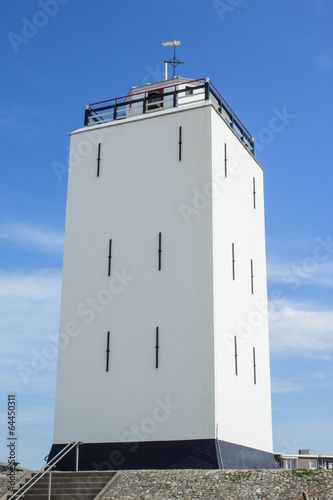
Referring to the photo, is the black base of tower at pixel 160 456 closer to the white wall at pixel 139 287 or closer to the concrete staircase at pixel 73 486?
the white wall at pixel 139 287

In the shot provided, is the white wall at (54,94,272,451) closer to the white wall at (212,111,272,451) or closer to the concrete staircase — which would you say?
the white wall at (212,111,272,451)

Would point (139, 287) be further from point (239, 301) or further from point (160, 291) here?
point (239, 301)

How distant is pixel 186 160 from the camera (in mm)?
16344

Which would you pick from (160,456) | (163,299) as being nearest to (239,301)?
(163,299)

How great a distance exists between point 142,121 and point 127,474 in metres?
9.37

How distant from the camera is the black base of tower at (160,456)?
1388 centimetres

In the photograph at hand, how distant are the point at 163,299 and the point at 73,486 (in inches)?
189

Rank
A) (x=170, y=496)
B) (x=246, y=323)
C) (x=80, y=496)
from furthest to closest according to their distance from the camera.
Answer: (x=246, y=323)
(x=80, y=496)
(x=170, y=496)

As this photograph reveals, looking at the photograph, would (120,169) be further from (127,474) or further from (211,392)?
(127,474)

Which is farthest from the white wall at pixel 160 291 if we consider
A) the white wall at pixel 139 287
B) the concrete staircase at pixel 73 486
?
the concrete staircase at pixel 73 486

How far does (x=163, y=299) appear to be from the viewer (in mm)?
15539

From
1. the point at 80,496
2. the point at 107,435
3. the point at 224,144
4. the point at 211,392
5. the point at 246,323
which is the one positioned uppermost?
the point at 224,144

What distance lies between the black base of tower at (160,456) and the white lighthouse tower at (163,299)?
0.03 meters

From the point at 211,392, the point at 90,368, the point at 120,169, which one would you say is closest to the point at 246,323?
the point at 211,392
